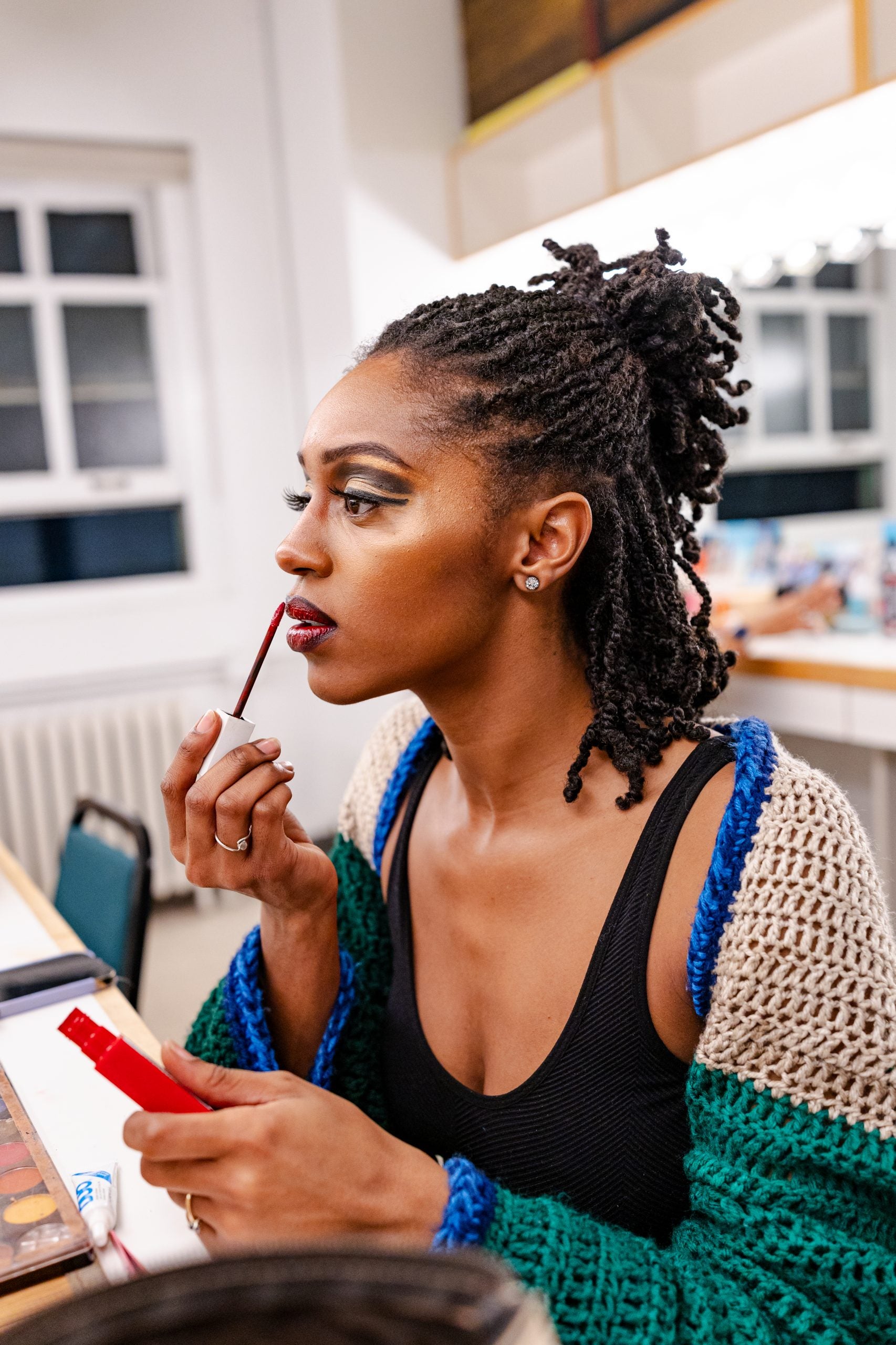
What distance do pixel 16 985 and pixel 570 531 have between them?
31.2 inches

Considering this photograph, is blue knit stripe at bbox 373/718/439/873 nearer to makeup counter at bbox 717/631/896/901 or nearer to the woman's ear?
the woman's ear

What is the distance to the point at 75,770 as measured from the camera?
3.43 meters

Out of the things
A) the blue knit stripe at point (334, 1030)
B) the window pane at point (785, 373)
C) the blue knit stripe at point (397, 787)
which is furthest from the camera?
the window pane at point (785, 373)

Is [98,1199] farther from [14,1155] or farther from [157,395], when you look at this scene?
[157,395]

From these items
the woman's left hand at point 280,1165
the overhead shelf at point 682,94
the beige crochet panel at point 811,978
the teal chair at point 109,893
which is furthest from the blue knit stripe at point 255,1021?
the overhead shelf at point 682,94

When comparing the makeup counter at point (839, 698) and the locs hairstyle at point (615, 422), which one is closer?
the locs hairstyle at point (615, 422)

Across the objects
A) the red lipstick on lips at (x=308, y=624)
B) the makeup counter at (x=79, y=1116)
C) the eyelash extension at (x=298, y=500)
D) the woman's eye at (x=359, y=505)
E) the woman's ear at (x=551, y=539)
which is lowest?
the makeup counter at (x=79, y=1116)

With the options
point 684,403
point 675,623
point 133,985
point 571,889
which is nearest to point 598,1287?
point 571,889

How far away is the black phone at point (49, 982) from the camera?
45.6 inches

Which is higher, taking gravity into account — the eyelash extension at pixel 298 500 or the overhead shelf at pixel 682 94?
the overhead shelf at pixel 682 94

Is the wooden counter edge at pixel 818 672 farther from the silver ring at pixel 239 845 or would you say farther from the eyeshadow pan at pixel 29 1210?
the eyeshadow pan at pixel 29 1210

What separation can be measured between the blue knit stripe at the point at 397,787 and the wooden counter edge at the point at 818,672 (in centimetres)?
134

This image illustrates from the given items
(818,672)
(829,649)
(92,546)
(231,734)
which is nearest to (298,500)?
(231,734)

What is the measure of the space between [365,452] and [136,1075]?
1.58 ft
